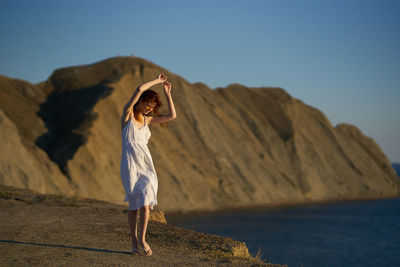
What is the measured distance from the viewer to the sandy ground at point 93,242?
18.6 feet

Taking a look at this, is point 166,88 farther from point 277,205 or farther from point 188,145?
point 277,205

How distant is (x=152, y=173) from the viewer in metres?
5.96

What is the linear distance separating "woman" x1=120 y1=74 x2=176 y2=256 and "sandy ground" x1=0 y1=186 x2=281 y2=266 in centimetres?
50

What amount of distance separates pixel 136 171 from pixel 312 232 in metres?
27.6

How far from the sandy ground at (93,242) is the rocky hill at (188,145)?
61.9ft

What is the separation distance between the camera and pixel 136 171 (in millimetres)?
5906

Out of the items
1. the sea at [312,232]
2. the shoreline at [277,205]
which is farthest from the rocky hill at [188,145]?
the sea at [312,232]

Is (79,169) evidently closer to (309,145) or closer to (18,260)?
(18,260)

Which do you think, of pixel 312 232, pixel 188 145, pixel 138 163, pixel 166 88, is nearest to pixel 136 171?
pixel 138 163

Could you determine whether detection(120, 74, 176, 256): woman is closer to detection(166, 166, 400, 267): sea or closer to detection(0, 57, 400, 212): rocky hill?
detection(166, 166, 400, 267): sea

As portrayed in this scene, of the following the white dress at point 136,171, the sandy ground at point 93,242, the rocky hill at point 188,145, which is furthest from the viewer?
the rocky hill at point 188,145

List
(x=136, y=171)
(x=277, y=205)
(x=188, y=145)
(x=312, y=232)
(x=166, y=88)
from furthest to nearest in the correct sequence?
(x=277, y=205) → (x=188, y=145) → (x=312, y=232) → (x=166, y=88) → (x=136, y=171)

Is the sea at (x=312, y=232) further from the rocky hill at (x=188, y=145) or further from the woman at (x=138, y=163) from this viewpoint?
the woman at (x=138, y=163)

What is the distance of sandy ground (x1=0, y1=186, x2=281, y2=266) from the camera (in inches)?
223
